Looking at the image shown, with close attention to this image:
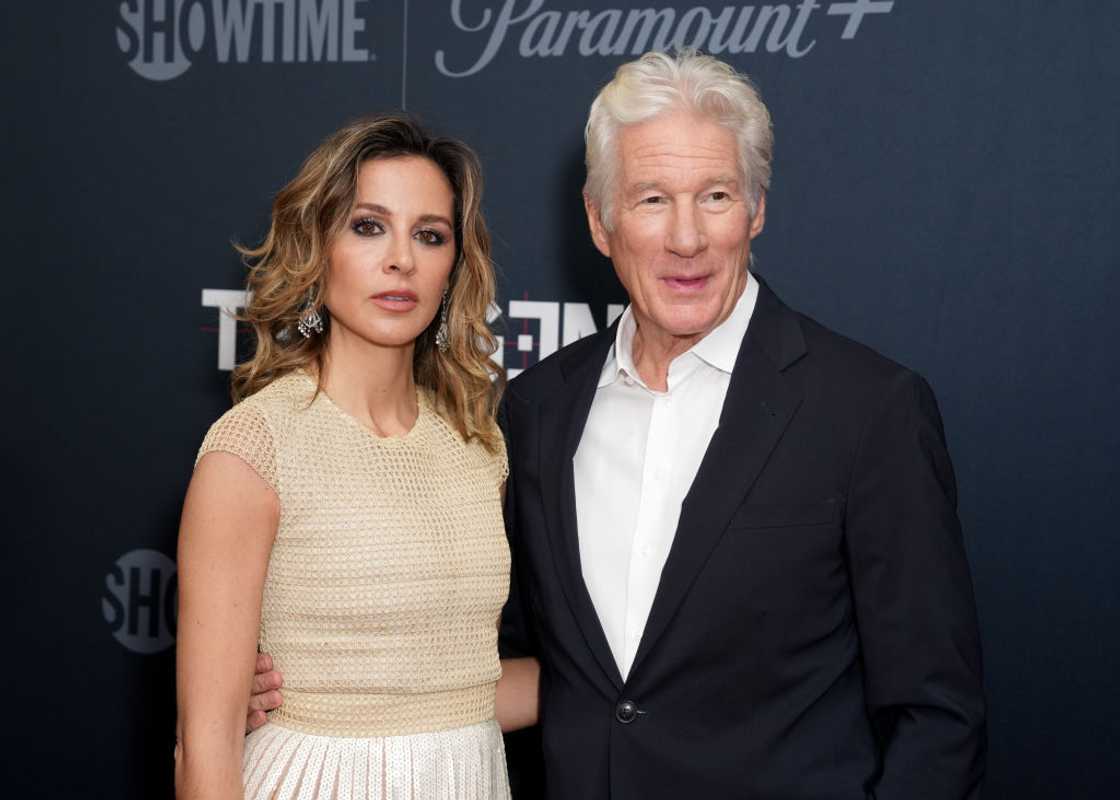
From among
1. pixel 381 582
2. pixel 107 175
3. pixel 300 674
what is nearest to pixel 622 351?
pixel 381 582

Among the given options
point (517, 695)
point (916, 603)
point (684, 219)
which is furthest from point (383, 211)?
point (916, 603)

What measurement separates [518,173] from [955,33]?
0.91 meters

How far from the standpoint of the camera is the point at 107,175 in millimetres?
3117

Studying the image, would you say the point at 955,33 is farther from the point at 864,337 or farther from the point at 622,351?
the point at 622,351

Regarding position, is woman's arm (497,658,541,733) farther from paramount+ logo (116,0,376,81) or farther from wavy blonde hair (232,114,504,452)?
paramount+ logo (116,0,376,81)

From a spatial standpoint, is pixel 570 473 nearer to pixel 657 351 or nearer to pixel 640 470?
pixel 640 470

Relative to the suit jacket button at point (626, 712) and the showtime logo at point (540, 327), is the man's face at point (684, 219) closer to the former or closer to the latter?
the suit jacket button at point (626, 712)

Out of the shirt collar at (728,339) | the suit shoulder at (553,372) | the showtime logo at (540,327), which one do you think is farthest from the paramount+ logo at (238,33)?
the shirt collar at (728,339)

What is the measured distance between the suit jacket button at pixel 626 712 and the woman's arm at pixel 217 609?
513 millimetres

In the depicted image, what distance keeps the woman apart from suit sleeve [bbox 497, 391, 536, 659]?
5 centimetres

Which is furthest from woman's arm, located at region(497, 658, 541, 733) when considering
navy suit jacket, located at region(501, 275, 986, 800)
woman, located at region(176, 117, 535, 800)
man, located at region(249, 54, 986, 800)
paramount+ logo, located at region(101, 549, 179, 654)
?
paramount+ logo, located at region(101, 549, 179, 654)

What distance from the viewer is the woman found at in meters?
1.81

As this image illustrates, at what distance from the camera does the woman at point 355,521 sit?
5.94 ft

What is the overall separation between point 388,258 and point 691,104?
0.50 metres
